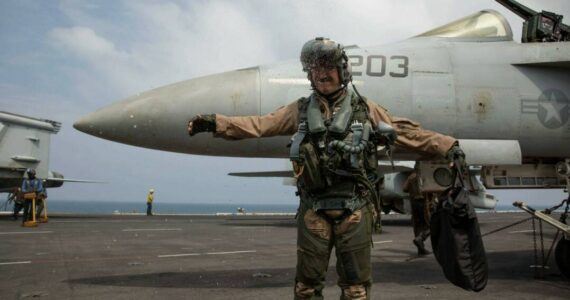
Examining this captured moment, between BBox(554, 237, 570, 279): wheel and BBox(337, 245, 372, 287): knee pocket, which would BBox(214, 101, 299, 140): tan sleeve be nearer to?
BBox(337, 245, 372, 287): knee pocket

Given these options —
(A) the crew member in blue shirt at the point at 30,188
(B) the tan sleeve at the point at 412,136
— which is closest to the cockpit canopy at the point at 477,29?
(B) the tan sleeve at the point at 412,136

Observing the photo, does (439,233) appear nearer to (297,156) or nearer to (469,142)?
(297,156)

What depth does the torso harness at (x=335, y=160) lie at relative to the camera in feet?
10.8

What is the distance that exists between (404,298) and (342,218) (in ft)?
7.62

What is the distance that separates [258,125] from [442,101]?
3.08m

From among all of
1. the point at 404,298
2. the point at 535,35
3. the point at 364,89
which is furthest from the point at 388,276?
the point at 535,35

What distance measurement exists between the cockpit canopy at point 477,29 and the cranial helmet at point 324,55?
141 inches

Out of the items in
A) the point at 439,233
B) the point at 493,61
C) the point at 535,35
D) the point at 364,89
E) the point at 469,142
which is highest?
the point at 535,35

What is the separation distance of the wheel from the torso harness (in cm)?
479

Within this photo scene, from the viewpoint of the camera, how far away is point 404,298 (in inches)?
200

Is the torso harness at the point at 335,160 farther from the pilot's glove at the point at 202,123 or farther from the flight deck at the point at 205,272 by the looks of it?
the flight deck at the point at 205,272

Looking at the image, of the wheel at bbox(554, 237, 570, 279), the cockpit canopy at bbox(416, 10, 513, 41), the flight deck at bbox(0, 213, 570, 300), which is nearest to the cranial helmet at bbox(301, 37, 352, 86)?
the flight deck at bbox(0, 213, 570, 300)

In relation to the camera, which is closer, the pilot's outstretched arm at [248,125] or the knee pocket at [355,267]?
the knee pocket at [355,267]

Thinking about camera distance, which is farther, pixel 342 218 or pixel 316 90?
pixel 316 90
